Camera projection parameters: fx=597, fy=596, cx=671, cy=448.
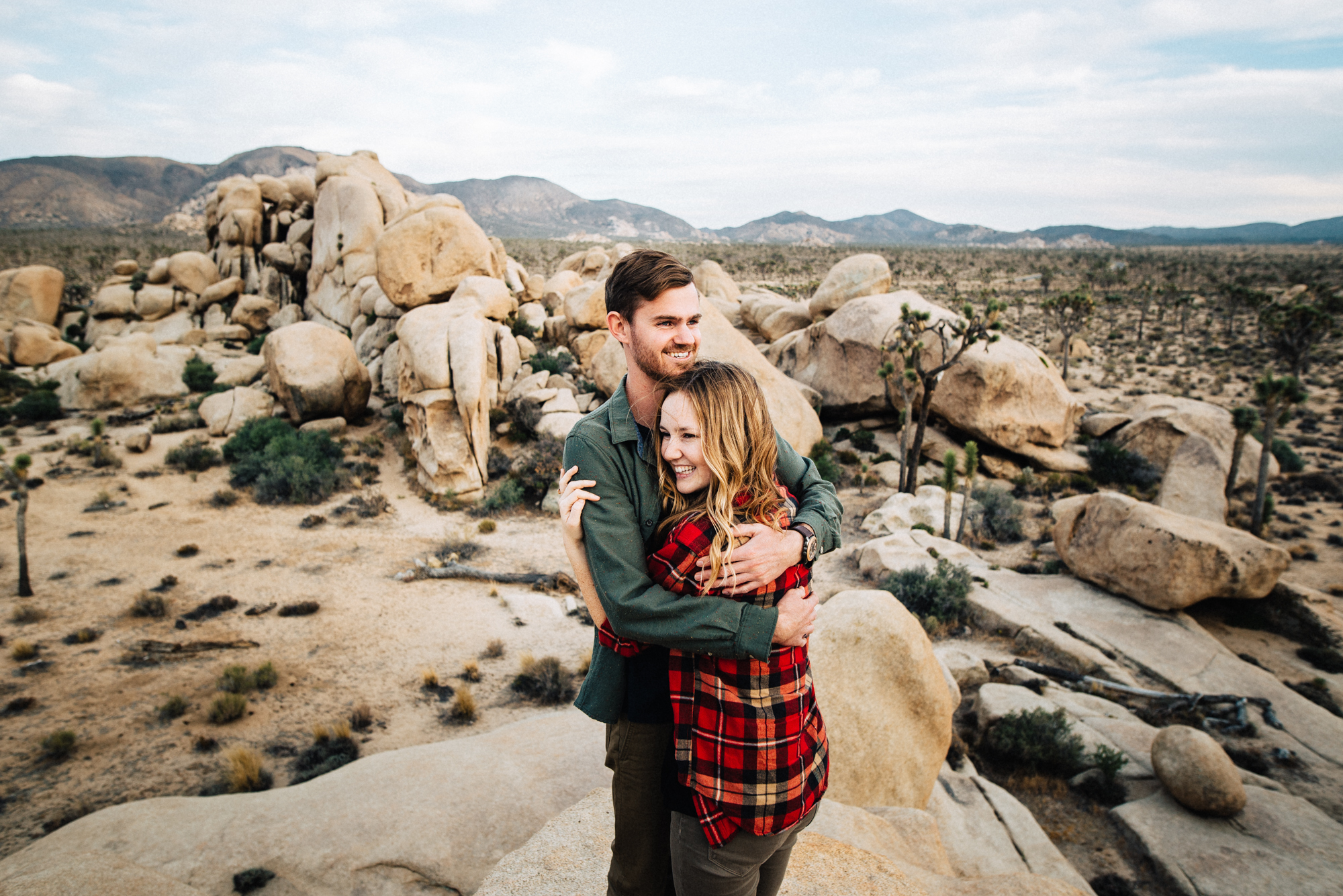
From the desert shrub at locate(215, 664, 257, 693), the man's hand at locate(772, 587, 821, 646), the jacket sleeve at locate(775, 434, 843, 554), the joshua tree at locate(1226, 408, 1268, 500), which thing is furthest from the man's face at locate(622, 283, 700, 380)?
the joshua tree at locate(1226, 408, 1268, 500)

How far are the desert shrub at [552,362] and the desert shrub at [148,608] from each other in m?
12.1

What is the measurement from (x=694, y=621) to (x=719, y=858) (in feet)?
3.13

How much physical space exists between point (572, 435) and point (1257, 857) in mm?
9145

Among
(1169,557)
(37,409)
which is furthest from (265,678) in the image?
(37,409)

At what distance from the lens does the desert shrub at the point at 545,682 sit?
930 cm

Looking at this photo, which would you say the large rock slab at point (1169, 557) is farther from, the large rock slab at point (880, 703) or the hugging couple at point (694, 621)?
the hugging couple at point (694, 621)

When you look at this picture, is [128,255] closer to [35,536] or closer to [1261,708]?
[35,536]

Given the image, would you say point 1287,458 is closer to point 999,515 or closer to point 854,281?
point 999,515

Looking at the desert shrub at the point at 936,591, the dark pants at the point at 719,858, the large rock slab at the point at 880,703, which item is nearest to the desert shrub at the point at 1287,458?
the desert shrub at the point at 936,591

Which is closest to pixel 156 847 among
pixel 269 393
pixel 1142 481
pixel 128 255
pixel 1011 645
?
pixel 1011 645

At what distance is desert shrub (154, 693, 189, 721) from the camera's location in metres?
8.45

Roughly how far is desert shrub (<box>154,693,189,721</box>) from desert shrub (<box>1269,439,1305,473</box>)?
1151 inches

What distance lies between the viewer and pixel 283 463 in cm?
1705

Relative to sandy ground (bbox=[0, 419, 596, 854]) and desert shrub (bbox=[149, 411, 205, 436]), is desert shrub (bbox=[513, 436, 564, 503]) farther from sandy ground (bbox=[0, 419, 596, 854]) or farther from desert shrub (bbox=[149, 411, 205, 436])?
desert shrub (bbox=[149, 411, 205, 436])
